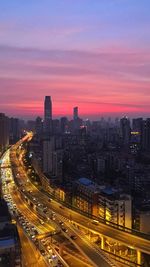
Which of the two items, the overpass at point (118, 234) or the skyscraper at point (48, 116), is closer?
the overpass at point (118, 234)

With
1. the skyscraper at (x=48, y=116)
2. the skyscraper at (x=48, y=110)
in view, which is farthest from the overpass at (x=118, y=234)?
the skyscraper at (x=48, y=110)

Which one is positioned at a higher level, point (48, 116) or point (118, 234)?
point (48, 116)

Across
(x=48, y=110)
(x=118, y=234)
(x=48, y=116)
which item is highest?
(x=48, y=110)

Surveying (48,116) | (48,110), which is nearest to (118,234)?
(48,116)

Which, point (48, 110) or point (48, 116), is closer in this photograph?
point (48, 116)

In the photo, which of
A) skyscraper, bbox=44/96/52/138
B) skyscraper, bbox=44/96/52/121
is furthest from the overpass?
skyscraper, bbox=44/96/52/121

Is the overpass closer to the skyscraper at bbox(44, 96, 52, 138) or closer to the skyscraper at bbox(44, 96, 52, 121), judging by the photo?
the skyscraper at bbox(44, 96, 52, 138)

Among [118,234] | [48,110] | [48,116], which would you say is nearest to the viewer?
[118,234]

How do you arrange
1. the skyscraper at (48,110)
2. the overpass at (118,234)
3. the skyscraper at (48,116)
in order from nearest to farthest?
the overpass at (118,234) → the skyscraper at (48,116) → the skyscraper at (48,110)

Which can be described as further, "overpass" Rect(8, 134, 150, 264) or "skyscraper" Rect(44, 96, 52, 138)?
"skyscraper" Rect(44, 96, 52, 138)

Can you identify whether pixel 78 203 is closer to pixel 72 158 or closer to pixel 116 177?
pixel 116 177

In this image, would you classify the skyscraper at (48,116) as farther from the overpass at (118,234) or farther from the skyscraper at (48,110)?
the overpass at (118,234)

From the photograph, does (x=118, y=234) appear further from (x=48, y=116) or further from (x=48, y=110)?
(x=48, y=110)
